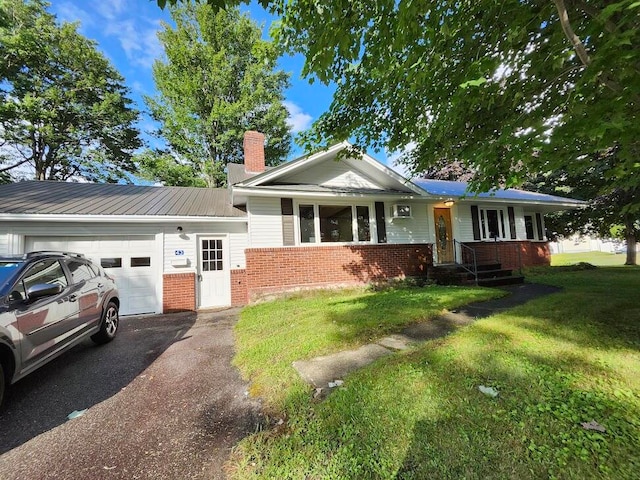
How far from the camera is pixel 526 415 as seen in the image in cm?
226

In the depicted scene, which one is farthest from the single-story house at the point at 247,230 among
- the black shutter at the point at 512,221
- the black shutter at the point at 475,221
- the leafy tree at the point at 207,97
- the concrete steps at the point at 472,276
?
the leafy tree at the point at 207,97

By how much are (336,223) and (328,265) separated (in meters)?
1.52

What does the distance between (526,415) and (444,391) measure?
630 mm

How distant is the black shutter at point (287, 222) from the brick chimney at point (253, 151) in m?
3.16

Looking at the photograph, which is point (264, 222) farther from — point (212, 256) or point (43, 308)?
point (43, 308)

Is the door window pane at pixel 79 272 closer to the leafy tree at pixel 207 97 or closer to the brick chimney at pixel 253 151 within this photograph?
the brick chimney at pixel 253 151

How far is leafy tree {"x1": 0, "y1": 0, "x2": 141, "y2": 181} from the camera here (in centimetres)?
1605

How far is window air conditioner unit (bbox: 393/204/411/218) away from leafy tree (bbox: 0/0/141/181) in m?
18.8

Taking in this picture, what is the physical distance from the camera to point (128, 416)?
2.93 m

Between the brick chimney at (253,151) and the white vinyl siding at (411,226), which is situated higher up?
the brick chimney at (253,151)

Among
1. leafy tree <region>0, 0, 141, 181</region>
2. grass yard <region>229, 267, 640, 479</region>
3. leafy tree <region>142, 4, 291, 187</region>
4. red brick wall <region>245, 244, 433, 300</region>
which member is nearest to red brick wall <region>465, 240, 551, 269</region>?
red brick wall <region>245, 244, 433, 300</region>

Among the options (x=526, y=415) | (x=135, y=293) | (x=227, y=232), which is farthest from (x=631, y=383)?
(x=135, y=293)

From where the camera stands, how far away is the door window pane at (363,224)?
10.1 m

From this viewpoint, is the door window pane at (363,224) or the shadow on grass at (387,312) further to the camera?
the door window pane at (363,224)
